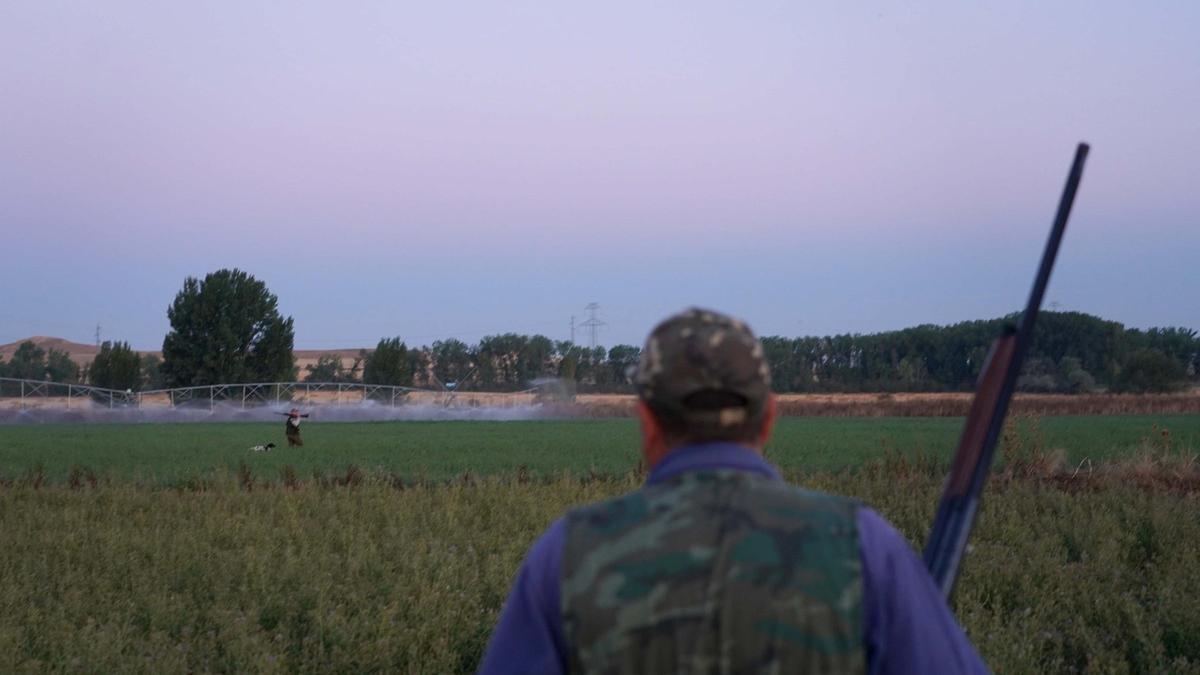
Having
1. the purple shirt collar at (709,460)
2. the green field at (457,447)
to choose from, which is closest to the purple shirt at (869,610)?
the purple shirt collar at (709,460)

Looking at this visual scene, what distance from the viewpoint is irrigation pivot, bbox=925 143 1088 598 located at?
2.36 meters

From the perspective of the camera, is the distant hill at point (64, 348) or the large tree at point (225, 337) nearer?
the large tree at point (225, 337)

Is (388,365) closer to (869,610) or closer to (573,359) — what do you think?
(573,359)

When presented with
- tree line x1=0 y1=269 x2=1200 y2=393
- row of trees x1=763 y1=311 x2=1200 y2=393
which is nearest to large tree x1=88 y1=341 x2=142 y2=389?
tree line x1=0 y1=269 x2=1200 y2=393

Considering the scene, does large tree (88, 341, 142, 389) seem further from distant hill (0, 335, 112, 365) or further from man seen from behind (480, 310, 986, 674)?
man seen from behind (480, 310, 986, 674)

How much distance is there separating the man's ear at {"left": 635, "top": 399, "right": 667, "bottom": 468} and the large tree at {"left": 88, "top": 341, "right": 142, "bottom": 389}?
4432 inches

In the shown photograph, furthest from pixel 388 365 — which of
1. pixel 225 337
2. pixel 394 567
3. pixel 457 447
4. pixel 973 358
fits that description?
pixel 394 567

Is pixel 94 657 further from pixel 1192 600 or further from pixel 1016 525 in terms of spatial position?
pixel 1016 525

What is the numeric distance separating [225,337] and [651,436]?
4222 inches

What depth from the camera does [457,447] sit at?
3791cm

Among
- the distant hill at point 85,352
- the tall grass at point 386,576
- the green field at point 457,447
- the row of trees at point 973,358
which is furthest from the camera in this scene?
the distant hill at point 85,352

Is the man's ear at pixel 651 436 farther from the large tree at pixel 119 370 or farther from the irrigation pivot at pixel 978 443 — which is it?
the large tree at pixel 119 370

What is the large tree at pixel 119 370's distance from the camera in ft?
356

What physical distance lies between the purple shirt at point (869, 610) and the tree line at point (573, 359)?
2683 inches
